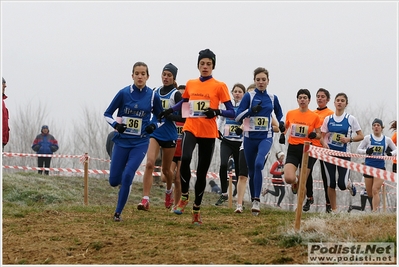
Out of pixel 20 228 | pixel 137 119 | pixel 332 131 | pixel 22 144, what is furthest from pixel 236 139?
pixel 22 144

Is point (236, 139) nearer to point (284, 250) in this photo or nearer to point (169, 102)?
point (169, 102)

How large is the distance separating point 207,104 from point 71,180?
1430 cm

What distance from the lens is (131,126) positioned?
9180mm

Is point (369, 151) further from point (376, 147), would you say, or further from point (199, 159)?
point (199, 159)

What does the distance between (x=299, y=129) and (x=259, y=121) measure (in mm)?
1332

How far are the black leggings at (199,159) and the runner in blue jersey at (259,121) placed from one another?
195cm

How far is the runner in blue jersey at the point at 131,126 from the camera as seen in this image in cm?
914

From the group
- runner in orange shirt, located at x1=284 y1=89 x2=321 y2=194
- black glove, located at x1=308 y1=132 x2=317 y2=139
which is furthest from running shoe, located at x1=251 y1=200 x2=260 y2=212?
black glove, located at x1=308 y1=132 x2=317 y2=139

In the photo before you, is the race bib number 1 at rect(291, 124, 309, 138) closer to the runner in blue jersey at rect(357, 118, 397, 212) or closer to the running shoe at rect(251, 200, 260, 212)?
the running shoe at rect(251, 200, 260, 212)

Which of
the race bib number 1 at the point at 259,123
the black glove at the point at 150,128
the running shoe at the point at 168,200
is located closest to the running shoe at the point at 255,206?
the race bib number 1 at the point at 259,123

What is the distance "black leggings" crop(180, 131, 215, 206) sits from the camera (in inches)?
337

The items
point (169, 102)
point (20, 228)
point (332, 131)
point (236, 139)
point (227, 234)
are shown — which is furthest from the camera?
point (236, 139)

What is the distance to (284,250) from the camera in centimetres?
620

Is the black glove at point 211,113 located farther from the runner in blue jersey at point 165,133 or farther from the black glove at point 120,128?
the runner in blue jersey at point 165,133
